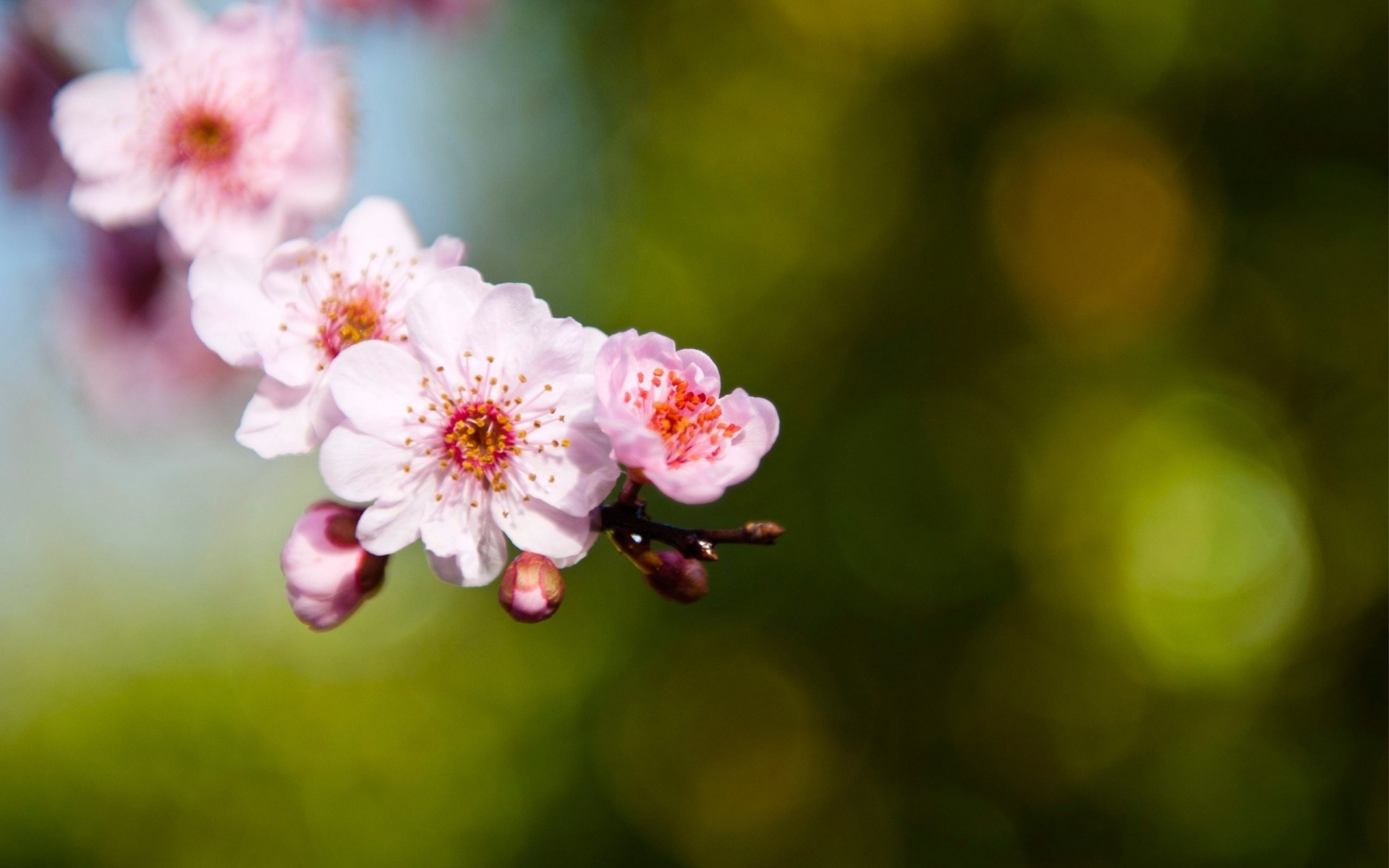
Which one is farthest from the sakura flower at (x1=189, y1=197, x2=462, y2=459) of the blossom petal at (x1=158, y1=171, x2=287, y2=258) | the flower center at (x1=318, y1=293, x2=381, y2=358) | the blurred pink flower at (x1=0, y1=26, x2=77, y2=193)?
the blurred pink flower at (x1=0, y1=26, x2=77, y2=193)

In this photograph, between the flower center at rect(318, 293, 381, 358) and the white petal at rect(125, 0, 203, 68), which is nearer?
the flower center at rect(318, 293, 381, 358)

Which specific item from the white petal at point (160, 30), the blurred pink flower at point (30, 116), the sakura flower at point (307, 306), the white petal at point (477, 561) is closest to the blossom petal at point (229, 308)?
the sakura flower at point (307, 306)

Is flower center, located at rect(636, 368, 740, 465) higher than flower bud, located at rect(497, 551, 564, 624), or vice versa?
flower center, located at rect(636, 368, 740, 465)

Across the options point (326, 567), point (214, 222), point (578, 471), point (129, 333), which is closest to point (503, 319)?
point (578, 471)

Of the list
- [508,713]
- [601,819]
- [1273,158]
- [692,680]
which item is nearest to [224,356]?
[508,713]

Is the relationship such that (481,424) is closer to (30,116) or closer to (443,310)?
(443,310)

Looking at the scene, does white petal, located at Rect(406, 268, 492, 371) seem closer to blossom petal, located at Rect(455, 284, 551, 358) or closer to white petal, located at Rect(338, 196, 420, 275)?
blossom petal, located at Rect(455, 284, 551, 358)
